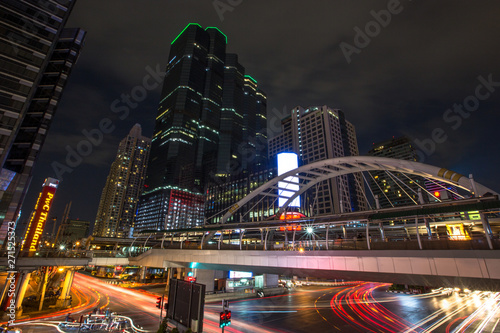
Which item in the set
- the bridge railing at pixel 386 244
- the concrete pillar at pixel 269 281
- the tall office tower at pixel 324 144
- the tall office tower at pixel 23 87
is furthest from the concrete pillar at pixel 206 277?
the tall office tower at pixel 324 144

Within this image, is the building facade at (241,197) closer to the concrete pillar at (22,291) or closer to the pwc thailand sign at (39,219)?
the pwc thailand sign at (39,219)

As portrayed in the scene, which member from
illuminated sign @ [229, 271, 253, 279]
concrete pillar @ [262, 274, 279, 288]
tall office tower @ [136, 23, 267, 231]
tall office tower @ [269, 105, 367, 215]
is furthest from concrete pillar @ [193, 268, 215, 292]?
tall office tower @ [136, 23, 267, 231]

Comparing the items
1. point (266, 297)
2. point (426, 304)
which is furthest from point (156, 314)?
point (426, 304)

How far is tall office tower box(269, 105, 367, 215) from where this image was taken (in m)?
117

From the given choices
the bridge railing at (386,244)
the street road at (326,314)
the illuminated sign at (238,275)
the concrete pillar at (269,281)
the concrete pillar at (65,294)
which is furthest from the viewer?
the concrete pillar at (269,281)

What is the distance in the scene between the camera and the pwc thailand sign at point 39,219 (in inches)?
1648

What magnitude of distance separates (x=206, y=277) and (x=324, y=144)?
336 ft

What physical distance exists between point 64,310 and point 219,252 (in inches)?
855

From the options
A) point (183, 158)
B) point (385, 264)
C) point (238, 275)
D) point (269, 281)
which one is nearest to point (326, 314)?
point (385, 264)

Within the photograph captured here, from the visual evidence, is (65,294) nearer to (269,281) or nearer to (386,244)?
(269,281)

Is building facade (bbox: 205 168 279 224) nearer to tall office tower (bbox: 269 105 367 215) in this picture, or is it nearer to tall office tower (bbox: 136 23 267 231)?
tall office tower (bbox: 269 105 367 215)

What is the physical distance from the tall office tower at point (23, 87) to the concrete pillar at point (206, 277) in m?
34.4

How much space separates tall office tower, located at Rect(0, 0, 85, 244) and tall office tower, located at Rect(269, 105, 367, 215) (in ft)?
301

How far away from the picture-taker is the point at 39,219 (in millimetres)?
42469
